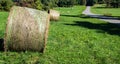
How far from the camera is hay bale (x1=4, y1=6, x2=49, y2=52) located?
1064 centimetres

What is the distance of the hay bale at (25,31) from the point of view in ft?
34.9

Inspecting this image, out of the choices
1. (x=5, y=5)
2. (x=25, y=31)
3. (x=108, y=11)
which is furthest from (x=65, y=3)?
(x=25, y=31)

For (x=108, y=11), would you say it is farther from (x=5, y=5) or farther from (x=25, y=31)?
(x=25, y=31)

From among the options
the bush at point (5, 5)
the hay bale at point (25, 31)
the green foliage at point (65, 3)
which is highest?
the hay bale at point (25, 31)

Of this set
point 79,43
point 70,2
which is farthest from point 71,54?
point 70,2

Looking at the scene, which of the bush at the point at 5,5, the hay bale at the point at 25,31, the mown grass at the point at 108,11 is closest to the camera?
the hay bale at the point at 25,31

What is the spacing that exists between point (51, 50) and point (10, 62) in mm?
2498

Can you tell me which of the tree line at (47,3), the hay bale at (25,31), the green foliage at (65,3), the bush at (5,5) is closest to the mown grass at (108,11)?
the tree line at (47,3)

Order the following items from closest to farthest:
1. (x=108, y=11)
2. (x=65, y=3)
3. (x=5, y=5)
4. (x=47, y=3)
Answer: (x=5, y=5) → (x=47, y=3) → (x=108, y=11) → (x=65, y=3)

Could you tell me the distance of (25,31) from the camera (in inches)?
Result: 425

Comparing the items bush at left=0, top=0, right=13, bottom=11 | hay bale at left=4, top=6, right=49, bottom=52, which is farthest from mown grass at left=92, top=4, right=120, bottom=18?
hay bale at left=4, top=6, right=49, bottom=52

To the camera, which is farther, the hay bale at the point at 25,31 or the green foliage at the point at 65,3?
the green foliage at the point at 65,3

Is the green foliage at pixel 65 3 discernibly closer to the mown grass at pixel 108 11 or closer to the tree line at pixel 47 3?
the tree line at pixel 47 3

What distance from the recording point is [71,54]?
451 inches
